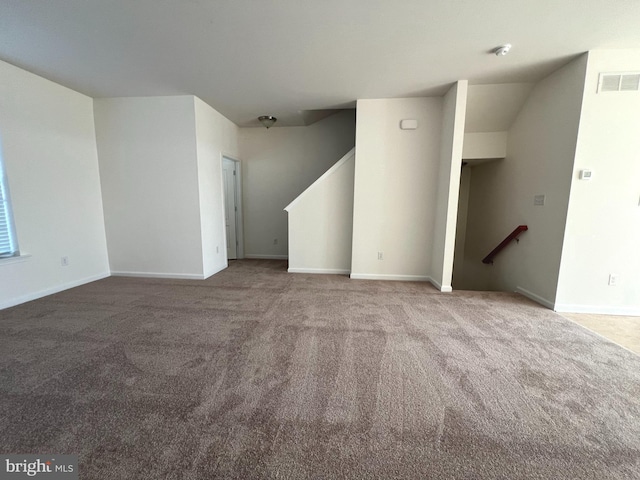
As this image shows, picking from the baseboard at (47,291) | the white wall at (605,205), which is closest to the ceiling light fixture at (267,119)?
the baseboard at (47,291)

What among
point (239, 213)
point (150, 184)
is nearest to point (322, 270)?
point (239, 213)

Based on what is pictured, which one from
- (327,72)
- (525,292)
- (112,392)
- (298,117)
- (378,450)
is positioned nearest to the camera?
(378,450)

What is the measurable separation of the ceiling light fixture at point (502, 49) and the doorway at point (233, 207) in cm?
439

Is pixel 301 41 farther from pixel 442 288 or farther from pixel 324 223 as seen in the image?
pixel 442 288

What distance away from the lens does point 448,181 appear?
130 inches

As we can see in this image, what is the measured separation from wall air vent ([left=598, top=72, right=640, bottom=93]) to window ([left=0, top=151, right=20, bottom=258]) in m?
6.59

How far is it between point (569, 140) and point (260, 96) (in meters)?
3.84

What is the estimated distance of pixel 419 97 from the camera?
3539mm

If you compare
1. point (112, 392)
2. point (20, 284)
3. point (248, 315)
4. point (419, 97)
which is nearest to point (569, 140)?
point (419, 97)

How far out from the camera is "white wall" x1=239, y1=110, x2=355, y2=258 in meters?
5.00

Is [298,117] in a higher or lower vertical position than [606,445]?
higher

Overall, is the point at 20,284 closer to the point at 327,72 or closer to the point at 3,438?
the point at 3,438

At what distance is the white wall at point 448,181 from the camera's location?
3117 mm

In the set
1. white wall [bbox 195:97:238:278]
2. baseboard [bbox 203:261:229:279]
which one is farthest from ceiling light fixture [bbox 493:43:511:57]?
baseboard [bbox 203:261:229:279]
